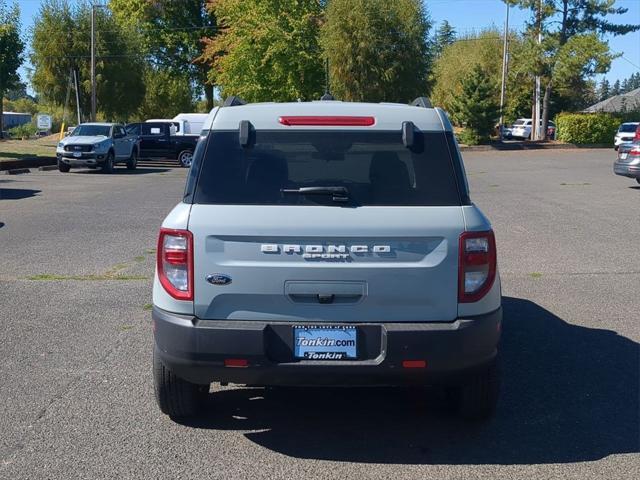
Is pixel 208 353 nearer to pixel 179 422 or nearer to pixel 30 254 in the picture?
pixel 179 422

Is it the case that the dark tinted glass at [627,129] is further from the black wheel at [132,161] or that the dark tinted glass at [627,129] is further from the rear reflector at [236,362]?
the rear reflector at [236,362]

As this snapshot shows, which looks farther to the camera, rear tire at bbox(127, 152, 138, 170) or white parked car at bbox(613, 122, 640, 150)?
white parked car at bbox(613, 122, 640, 150)

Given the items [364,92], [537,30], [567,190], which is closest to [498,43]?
[537,30]

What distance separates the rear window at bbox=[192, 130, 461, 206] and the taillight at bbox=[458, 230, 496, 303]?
25 cm

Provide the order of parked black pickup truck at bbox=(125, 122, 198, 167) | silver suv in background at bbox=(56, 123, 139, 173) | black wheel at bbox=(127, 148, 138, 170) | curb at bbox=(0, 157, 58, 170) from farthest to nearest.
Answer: parked black pickup truck at bbox=(125, 122, 198, 167), black wheel at bbox=(127, 148, 138, 170), curb at bbox=(0, 157, 58, 170), silver suv in background at bbox=(56, 123, 139, 173)

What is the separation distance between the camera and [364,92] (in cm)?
4584

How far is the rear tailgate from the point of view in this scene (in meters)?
4.29

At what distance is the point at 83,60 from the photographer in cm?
4684

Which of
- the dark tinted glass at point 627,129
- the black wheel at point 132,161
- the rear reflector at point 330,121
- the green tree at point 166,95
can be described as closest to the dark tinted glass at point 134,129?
the black wheel at point 132,161

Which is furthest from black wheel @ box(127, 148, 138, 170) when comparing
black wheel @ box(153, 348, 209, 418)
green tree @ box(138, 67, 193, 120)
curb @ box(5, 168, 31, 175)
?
green tree @ box(138, 67, 193, 120)

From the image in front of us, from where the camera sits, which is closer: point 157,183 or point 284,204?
point 284,204

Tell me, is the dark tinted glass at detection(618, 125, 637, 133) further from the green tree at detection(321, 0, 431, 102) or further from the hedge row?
the green tree at detection(321, 0, 431, 102)

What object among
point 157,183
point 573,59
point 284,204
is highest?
point 573,59

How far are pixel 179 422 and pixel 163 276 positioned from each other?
109 centimetres
